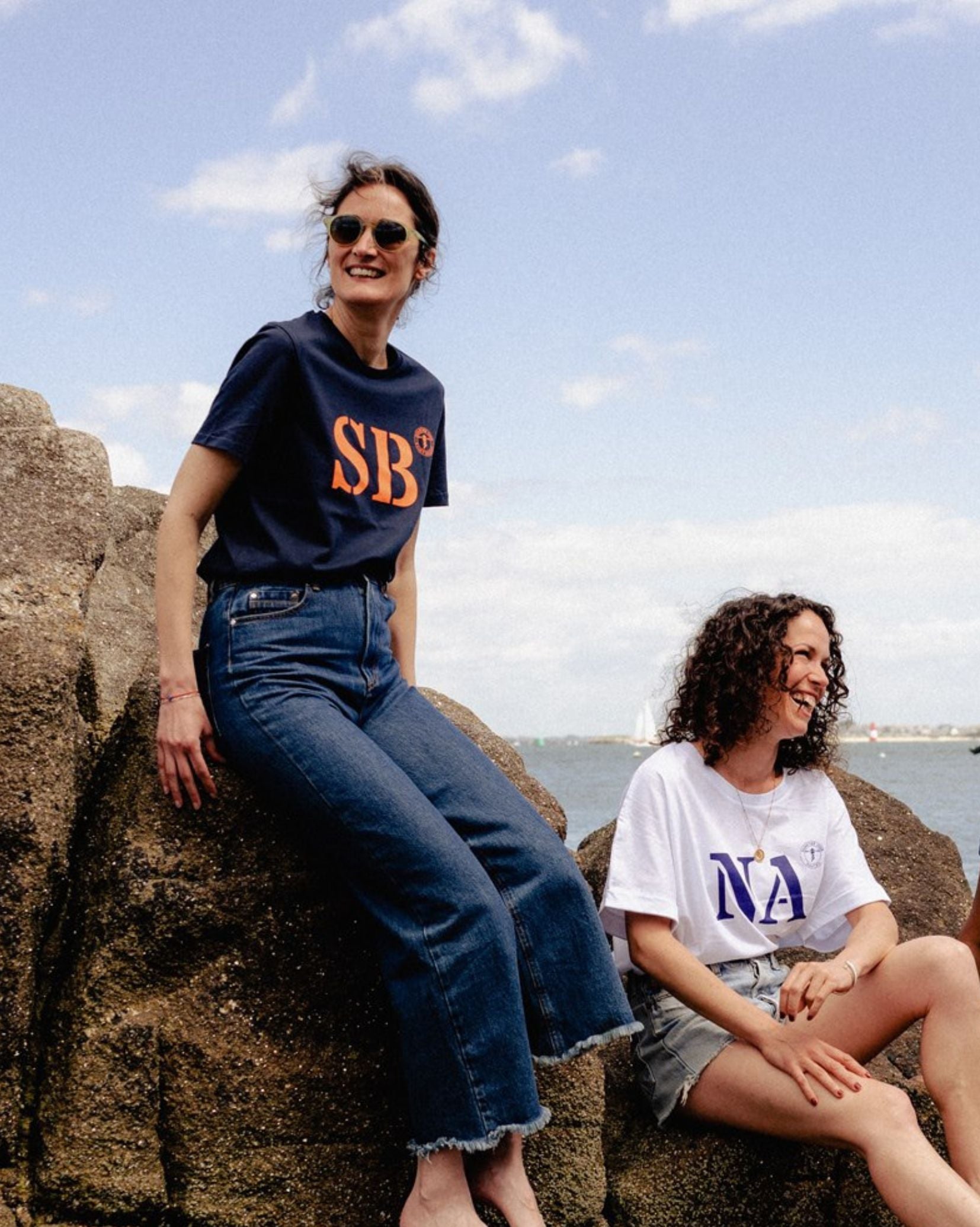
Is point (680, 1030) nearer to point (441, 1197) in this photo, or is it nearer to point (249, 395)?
point (441, 1197)

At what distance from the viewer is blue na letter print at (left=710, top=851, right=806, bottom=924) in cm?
407

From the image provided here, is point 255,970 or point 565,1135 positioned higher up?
point 255,970

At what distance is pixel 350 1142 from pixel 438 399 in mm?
2039

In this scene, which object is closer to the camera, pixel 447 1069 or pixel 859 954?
pixel 447 1069

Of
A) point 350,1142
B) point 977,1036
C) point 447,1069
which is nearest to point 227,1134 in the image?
point 350,1142

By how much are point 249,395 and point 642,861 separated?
165 cm

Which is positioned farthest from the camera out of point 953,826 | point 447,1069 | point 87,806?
point 953,826

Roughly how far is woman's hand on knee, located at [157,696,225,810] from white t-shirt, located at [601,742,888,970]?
1.15m

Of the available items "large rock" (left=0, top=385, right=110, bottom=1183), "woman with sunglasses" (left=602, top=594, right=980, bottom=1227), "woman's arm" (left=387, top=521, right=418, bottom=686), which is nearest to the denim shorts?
"woman with sunglasses" (left=602, top=594, right=980, bottom=1227)

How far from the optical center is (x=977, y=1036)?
12.0 feet

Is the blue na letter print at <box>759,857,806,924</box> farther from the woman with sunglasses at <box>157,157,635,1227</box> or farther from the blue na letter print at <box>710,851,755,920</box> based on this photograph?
the woman with sunglasses at <box>157,157,635,1227</box>

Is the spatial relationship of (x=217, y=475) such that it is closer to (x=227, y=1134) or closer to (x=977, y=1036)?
(x=227, y=1134)

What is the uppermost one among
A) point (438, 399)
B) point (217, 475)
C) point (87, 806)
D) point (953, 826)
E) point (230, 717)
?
point (438, 399)

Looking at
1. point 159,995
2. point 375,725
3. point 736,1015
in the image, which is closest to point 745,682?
point 736,1015
